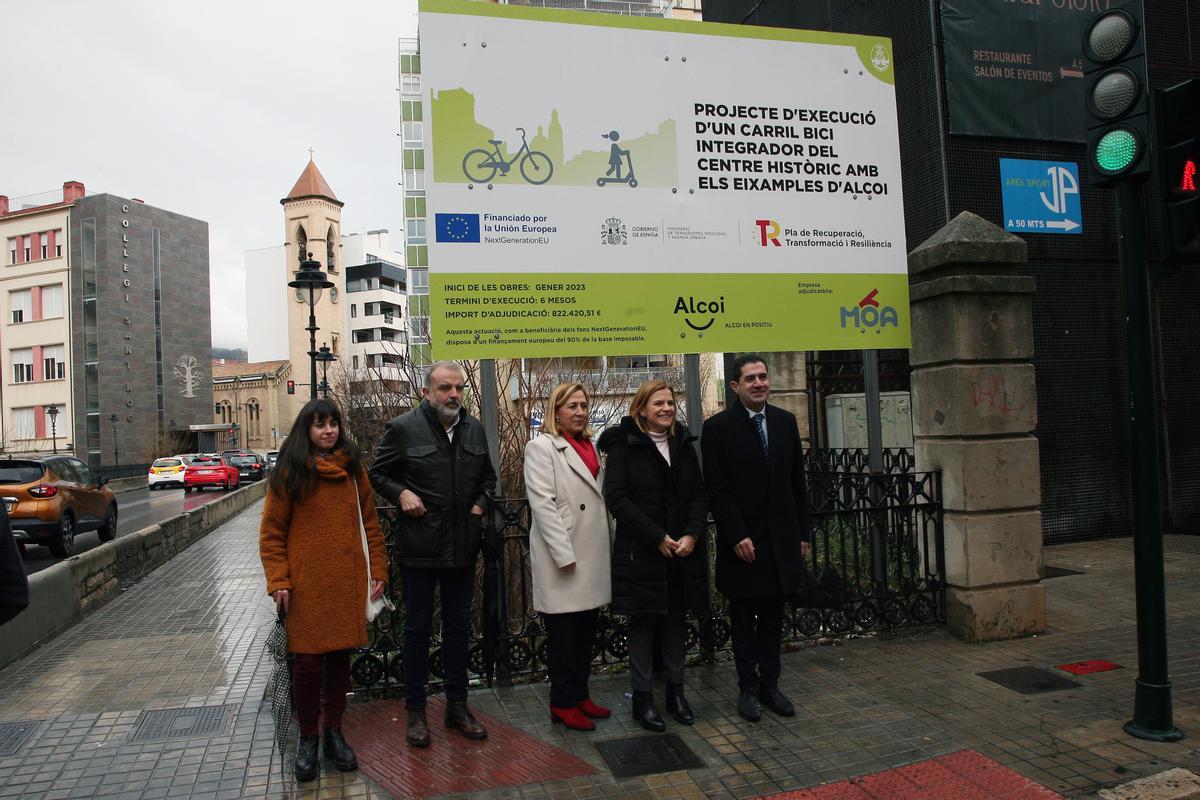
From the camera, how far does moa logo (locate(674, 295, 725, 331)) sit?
613 centimetres

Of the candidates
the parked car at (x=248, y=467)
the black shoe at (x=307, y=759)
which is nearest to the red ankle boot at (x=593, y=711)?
the black shoe at (x=307, y=759)

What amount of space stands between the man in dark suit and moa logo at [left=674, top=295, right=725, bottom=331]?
1.04m

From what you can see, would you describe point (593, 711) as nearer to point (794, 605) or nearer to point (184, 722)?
point (794, 605)

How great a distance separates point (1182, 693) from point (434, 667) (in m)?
4.70

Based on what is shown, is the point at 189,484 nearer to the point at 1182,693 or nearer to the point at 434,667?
the point at 434,667

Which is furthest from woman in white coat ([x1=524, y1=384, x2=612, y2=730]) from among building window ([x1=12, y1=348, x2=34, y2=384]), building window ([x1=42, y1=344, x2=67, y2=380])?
building window ([x1=12, y1=348, x2=34, y2=384])

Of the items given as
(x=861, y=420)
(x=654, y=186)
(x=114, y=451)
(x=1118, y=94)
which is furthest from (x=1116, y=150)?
(x=114, y=451)

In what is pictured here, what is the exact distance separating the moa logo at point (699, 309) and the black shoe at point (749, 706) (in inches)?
102

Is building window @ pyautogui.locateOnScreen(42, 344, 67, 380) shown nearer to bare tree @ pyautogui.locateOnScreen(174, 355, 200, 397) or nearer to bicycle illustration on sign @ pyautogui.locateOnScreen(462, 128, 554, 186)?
bare tree @ pyautogui.locateOnScreen(174, 355, 200, 397)

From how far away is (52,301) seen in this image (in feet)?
210

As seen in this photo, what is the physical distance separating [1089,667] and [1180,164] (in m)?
3.36

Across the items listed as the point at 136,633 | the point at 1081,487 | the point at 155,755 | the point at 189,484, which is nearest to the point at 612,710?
the point at 155,755

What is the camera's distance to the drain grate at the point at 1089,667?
5.59 m

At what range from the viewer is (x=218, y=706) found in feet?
18.6
